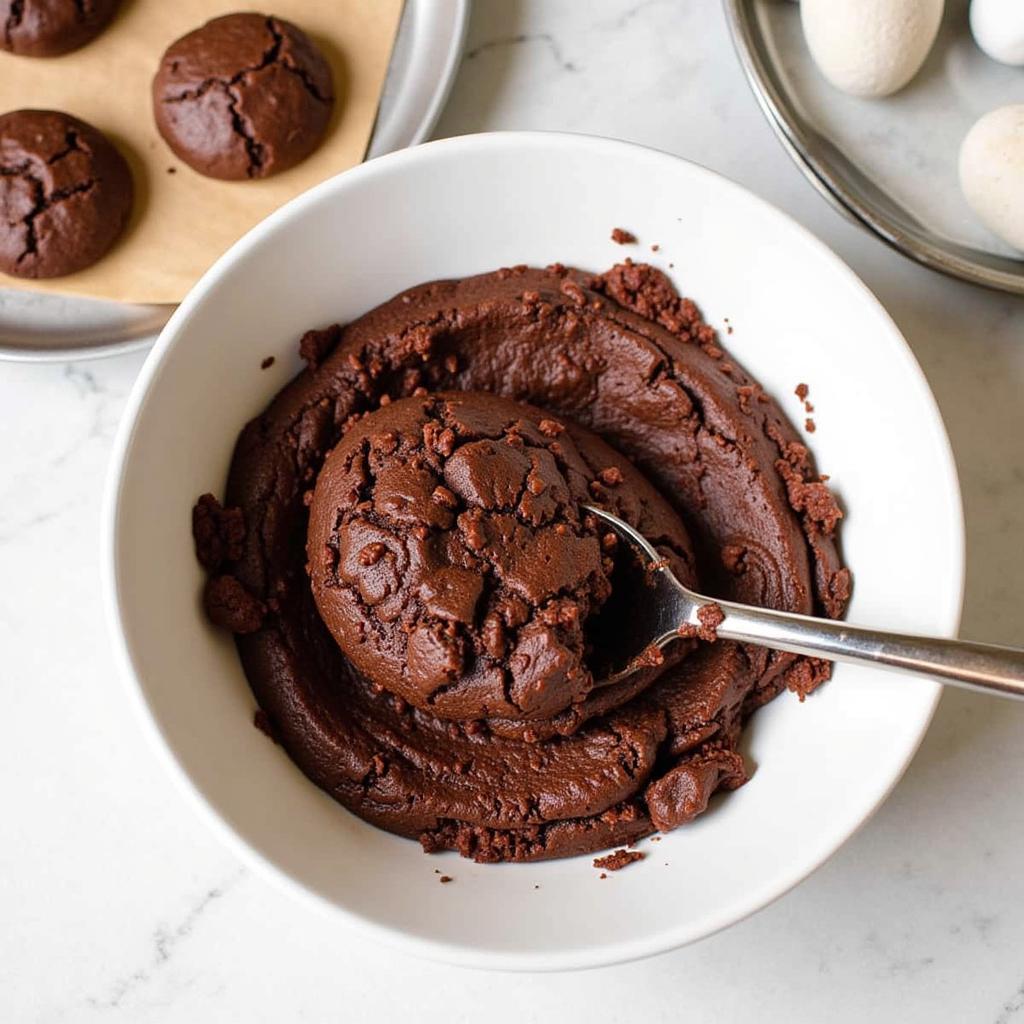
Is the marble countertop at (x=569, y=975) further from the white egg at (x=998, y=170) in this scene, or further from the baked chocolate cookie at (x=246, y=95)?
the baked chocolate cookie at (x=246, y=95)

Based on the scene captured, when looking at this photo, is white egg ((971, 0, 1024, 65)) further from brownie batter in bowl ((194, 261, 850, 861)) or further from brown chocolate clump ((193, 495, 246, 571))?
brown chocolate clump ((193, 495, 246, 571))

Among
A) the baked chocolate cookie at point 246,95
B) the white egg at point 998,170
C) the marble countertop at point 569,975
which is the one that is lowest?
the marble countertop at point 569,975

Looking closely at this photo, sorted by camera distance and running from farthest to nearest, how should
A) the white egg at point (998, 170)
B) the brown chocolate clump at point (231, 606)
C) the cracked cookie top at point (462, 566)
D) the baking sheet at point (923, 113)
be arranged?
the baking sheet at point (923, 113) → the white egg at point (998, 170) → the brown chocolate clump at point (231, 606) → the cracked cookie top at point (462, 566)

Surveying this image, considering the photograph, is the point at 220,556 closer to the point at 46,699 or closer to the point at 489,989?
the point at 46,699

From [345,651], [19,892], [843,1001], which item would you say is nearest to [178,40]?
[345,651]

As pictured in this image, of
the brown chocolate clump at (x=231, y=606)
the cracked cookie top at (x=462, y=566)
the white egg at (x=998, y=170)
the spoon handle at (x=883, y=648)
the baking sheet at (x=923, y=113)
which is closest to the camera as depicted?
the spoon handle at (x=883, y=648)

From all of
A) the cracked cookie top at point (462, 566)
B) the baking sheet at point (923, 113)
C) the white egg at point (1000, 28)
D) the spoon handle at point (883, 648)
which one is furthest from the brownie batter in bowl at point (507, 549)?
the white egg at point (1000, 28)

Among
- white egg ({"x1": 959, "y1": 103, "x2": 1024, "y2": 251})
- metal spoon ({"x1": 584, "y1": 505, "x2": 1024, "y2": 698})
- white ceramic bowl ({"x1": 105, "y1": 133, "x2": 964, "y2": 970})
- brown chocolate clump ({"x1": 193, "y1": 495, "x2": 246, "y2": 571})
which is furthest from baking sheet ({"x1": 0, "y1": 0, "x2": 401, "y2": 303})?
white egg ({"x1": 959, "y1": 103, "x2": 1024, "y2": 251})
